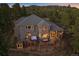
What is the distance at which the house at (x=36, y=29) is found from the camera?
1.18 m

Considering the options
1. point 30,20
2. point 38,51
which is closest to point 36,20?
point 30,20

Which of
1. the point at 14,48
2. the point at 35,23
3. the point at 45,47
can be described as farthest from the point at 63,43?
the point at 14,48

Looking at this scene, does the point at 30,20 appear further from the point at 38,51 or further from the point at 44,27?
the point at 38,51

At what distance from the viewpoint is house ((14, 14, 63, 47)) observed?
1182 mm

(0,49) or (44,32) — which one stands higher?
(44,32)

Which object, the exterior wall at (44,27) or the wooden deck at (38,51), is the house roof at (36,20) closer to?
the exterior wall at (44,27)

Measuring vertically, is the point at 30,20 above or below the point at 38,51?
above

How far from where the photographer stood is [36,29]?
1.18 metres

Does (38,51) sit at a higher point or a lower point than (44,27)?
lower

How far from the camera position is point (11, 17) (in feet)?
3.93

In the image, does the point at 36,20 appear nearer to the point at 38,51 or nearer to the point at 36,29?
the point at 36,29

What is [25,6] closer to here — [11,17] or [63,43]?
[11,17]

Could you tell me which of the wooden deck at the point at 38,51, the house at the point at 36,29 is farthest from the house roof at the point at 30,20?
the wooden deck at the point at 38,51

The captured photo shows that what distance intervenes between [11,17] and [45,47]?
306 millimetres
